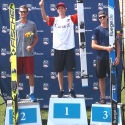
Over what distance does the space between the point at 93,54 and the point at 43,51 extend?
3.46 ft

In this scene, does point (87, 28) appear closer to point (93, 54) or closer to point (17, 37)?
point (93, 54)

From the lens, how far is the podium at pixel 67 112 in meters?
3.69

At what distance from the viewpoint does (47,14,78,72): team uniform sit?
3.87 m

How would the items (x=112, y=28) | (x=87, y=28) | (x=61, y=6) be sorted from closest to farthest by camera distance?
(x=112, y=28), (x=61, y=6), (x=87, y=28)

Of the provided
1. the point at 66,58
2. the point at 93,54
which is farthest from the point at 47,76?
the point at 66,58

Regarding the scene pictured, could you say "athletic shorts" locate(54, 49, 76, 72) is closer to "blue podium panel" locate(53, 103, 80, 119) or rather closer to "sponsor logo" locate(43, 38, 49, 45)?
"blue podium panel" locate(53, 103, 80, 119)

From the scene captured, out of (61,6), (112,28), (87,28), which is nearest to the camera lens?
(112,28)

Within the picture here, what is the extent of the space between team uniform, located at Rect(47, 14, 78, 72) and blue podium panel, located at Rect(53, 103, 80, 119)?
21.9 inches

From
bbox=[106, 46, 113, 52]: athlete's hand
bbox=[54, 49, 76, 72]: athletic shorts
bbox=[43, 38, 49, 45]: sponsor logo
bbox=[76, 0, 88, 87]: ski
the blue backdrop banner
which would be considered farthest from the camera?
bbox=[43, 38, 49, 45]: sponsor logo

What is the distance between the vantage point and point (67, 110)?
3752mm

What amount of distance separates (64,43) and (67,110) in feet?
3.34

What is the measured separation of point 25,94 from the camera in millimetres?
5379

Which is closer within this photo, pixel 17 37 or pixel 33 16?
pixel 17 37

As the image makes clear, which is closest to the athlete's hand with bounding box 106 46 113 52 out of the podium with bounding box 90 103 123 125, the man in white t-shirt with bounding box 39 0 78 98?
the man in white t-shirt with bounding box 39 0 78 98
